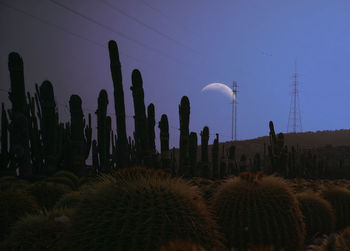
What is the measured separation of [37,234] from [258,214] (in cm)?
339

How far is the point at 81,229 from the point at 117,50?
488 inches

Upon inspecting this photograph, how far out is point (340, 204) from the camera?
34.2ft

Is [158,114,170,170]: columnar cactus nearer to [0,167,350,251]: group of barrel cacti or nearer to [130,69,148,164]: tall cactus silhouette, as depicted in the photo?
[130,69,148,164]: tall cactus silhouette

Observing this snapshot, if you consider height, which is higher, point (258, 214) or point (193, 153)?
point (193, 153)

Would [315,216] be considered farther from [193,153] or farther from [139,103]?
[193,153]

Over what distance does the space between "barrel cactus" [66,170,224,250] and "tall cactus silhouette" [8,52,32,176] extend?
9.82m

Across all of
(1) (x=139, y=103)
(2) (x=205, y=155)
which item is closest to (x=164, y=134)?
(2) (x=205, y=155)

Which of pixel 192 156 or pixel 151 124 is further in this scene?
pixel 192 156

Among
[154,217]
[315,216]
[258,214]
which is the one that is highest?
[154,217]

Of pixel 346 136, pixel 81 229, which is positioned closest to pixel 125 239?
pixel 81 229

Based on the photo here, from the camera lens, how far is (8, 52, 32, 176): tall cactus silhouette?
12593 mm

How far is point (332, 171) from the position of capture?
5053cm

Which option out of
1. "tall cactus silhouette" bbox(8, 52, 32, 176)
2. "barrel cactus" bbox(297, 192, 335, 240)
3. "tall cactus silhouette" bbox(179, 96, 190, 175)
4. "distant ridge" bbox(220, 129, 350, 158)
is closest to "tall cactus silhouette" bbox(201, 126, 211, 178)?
"tall cactus silhouette" bbox(179, 96, 190, 175)

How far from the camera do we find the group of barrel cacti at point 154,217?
3.45 metres
